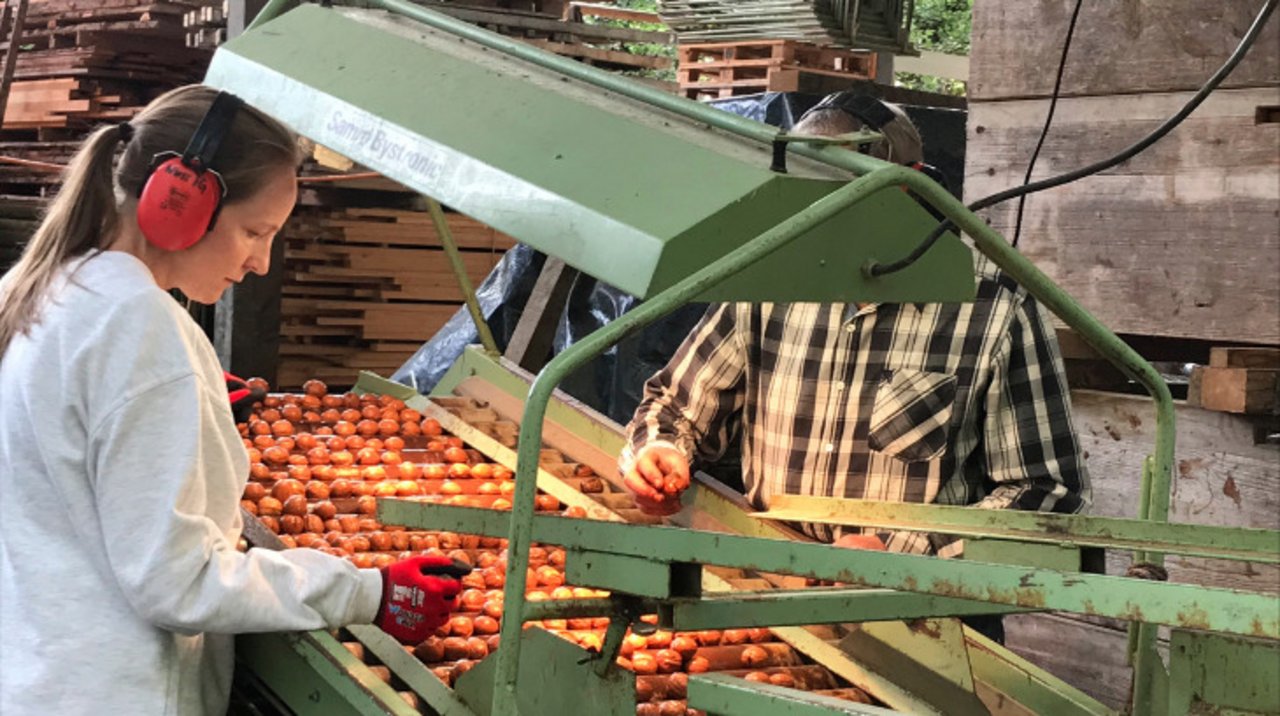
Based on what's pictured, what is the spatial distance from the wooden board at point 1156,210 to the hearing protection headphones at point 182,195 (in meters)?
2.91

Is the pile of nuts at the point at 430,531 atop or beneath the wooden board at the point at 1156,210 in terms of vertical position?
beneath

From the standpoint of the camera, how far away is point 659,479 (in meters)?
4.03

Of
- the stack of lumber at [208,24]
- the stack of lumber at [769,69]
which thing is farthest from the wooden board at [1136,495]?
the stack of lumber at [208,24]

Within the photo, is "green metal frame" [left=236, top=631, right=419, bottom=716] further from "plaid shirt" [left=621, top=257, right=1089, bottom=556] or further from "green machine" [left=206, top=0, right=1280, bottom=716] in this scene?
"plaid shirt" [left=621, top=257, right=1089, bottom=556]

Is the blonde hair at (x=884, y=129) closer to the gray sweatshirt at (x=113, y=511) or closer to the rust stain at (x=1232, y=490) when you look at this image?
A: the rust stain at (x=1232, y=490)

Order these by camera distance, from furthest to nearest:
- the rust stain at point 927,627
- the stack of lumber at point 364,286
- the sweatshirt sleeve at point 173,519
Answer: the stack of lumber at point 364,286 < the rust stain at point 927,627 < the sweatshirt sleeve at point 173,519

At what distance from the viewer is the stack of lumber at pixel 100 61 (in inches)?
347

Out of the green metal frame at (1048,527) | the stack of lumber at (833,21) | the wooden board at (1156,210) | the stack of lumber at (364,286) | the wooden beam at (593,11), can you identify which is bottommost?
the stack of lumber at (364,286)

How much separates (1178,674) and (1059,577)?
316mm

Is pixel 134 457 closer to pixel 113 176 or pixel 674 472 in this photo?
pixel 113 176

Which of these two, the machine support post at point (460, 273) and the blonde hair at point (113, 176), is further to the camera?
the machine support post at point (460, 273)

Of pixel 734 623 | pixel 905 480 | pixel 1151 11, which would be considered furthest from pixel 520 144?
pixel 1151 11

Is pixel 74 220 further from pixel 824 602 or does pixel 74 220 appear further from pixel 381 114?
pixel 824 602

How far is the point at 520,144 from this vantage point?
8.83 ft
